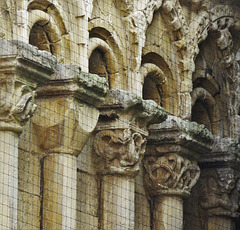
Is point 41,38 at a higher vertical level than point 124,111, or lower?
higher

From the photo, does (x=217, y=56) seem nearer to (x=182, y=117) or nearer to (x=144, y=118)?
(x=182, y=117)

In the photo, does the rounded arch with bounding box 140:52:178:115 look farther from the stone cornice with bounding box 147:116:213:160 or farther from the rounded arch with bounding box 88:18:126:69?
the rounded arch with bounding box 88:18:126:69

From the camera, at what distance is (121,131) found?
46.9ft

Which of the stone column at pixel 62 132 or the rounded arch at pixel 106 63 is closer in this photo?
the stone column at pixel 62 132

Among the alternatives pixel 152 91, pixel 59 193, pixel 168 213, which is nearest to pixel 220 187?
pixel 168 213

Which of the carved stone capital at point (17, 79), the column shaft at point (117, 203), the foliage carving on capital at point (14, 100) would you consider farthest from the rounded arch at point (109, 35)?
the foliage carving on capital at point (14, 100)

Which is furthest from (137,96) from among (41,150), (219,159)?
(219,159)

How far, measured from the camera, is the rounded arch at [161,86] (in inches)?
628

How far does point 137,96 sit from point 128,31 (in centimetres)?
115

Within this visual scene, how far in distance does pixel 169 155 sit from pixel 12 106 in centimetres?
382

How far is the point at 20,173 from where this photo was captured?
1316 centimetres

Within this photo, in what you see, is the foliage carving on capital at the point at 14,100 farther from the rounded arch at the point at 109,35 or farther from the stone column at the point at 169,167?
the stone column at the point at 169,167

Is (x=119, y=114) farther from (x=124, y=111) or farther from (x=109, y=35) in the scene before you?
(x=109, y=35)

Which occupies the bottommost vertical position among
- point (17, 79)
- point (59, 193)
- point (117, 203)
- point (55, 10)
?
point (59, 193)
